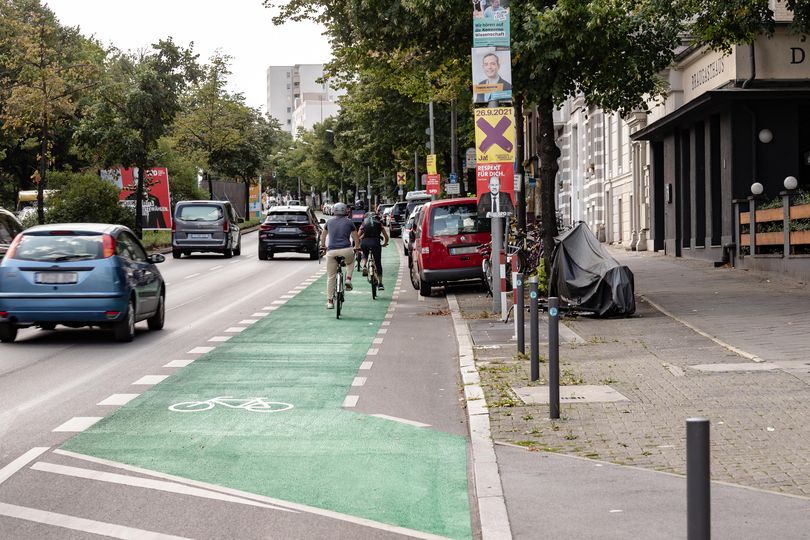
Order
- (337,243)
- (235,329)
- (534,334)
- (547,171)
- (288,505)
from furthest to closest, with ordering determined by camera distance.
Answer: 1. (547,171)
2. (337,243)
3. (235,329)
4. (534,334)
5. (288,505)

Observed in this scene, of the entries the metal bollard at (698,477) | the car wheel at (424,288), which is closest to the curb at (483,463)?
the metal bollard at (698,477)

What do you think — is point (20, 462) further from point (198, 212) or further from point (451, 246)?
point (198, 212)

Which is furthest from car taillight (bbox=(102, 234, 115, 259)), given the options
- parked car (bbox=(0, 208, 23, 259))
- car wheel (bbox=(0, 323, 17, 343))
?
parked car (bbox=(0, 208, 23, 259))

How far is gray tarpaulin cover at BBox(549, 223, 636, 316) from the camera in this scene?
18.5 meters

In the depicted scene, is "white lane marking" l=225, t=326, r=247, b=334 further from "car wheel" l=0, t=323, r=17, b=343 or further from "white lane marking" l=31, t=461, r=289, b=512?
"white lane marking" l=31, t=461, r=289, b=512

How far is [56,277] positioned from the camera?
15.9 metres

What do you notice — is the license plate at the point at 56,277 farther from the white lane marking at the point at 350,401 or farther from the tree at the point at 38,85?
the tree at the point at 38,85

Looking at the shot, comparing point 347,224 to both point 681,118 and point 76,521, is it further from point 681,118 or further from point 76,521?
point 76,521

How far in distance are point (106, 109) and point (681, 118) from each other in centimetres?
2530

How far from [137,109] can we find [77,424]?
4091 cm

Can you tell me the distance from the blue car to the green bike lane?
2.30 m

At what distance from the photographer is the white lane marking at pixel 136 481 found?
7070mm

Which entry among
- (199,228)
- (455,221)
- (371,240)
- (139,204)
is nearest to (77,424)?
(455,221)

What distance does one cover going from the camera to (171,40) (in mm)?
51688
